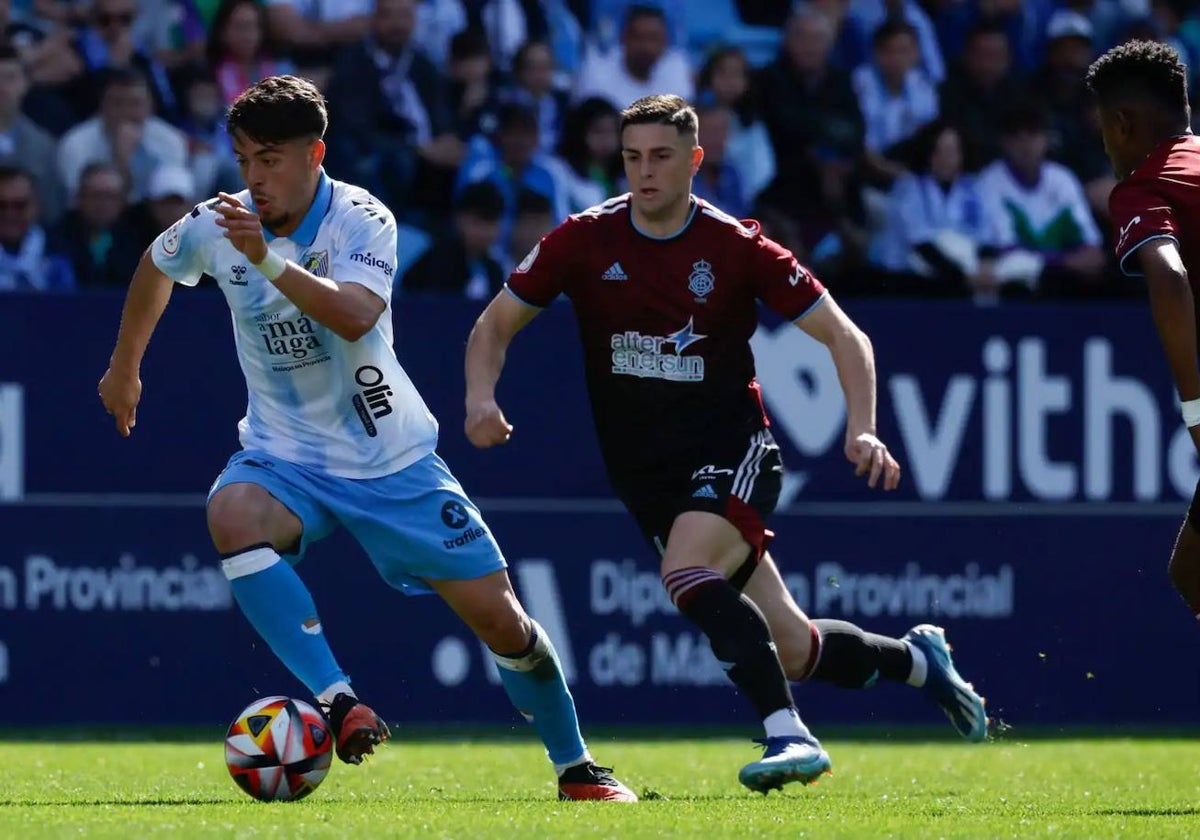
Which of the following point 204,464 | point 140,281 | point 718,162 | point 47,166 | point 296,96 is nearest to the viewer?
point 296,96

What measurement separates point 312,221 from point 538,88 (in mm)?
6398

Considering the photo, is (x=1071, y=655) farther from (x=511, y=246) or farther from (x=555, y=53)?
(x=555, y=53)

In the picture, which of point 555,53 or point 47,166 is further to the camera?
point 555,53

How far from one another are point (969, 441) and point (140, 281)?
17.6 ft

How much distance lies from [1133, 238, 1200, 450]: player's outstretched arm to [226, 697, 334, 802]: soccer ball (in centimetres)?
278

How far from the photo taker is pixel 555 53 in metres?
13.5

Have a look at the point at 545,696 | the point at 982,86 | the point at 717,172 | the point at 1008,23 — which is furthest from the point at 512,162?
the point at 545,696

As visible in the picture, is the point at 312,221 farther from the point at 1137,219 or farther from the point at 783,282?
the point at 1137,219

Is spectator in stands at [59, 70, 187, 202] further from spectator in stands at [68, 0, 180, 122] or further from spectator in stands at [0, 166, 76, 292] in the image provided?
spectator in stands at [0, 166, 76, 292]

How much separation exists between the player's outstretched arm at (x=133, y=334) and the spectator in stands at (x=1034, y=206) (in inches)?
258

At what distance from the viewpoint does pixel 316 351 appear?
674 cm

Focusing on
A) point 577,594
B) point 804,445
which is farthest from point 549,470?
point 804,445

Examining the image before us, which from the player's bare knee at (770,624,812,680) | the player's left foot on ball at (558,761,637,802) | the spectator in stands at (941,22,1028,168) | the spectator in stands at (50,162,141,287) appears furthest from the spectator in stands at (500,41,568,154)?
the player's left foot on ball at (558,761,637,802)

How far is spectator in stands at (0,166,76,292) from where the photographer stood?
36.8 ft
